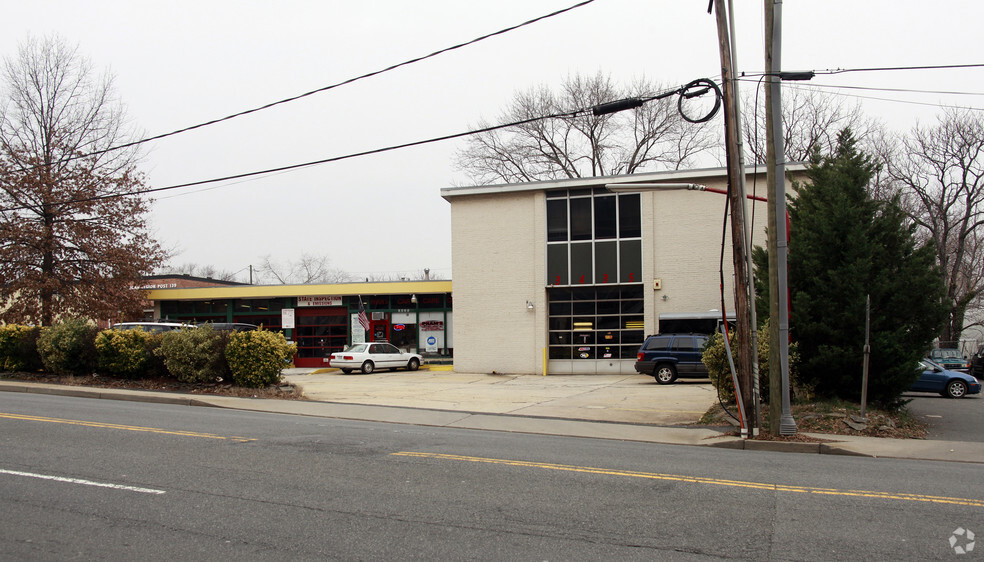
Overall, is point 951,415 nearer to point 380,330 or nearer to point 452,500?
point 452,500

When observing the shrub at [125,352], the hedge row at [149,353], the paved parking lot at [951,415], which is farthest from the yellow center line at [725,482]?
the shrub at [125,352]

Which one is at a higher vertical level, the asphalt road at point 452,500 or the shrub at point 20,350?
the shrub at point 20,350

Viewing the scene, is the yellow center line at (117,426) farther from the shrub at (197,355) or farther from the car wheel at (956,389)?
the car wheel at (956,389)

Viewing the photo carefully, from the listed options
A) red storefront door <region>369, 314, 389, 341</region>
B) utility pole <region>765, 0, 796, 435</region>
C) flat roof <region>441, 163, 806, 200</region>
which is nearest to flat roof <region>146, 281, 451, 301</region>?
red storefront door <region>369, 314, 389, 341</region>

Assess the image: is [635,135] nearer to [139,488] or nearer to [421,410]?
[421,410]

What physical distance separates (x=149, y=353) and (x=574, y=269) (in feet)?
53.4

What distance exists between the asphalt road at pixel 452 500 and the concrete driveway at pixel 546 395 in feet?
16.0

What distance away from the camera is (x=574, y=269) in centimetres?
2947

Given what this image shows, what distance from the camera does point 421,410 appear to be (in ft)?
52.1

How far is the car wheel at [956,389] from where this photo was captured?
23.0m

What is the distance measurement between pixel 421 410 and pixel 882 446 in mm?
8944

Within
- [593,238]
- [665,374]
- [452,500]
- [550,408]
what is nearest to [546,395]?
[550,408]

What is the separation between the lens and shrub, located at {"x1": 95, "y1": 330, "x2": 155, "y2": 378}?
19.6 meters

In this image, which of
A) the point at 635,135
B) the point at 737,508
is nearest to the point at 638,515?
the point at 737,508
